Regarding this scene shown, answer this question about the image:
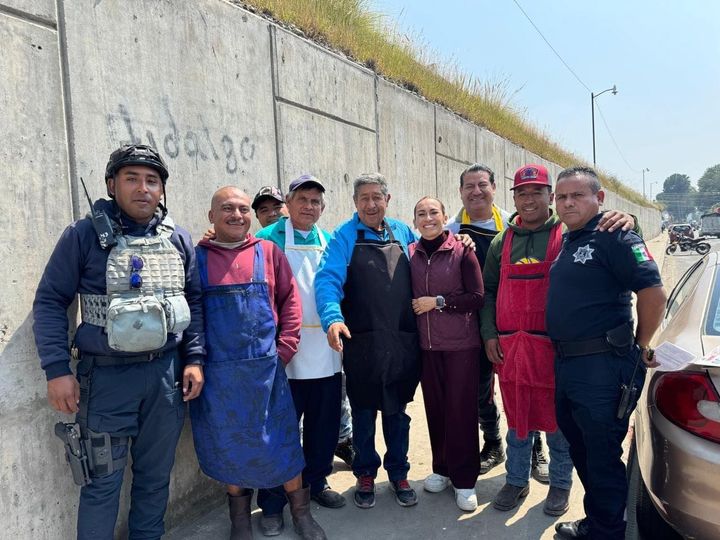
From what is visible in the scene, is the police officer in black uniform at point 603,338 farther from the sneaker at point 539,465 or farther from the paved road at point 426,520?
the sneaker at point 539,465

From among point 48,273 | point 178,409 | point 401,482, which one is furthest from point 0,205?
point 401,482

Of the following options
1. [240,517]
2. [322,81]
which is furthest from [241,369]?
[322,81]

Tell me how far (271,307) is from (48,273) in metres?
1.00

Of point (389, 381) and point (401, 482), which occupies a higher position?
point (389, 381)

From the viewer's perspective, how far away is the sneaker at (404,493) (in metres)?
3.04

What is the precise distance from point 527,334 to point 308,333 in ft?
3.98

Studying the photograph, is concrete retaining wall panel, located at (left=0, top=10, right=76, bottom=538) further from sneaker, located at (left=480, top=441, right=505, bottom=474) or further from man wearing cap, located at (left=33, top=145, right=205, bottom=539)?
sneaker, located at (left=480, top=441, right=505, bottom=474)

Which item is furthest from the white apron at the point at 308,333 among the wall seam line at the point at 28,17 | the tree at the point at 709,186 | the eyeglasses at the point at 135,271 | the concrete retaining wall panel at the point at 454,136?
the tree at the point at 709,186

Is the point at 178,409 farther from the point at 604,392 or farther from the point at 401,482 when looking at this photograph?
the point at 604,392

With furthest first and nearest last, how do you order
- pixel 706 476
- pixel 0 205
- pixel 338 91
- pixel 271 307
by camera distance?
pixel 338 91 < pixel 271 307 < pixel 0 205 < pixel 706 476

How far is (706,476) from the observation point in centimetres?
Result: 181

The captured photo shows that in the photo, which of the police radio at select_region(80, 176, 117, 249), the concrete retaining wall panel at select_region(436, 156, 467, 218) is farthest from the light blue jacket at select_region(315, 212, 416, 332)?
the concrete retaining wall panel at select_region(436, 156, 467, 218)

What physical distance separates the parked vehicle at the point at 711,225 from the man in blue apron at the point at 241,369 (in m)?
30.6

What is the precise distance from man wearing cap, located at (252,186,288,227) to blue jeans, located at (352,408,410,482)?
1.42 m
